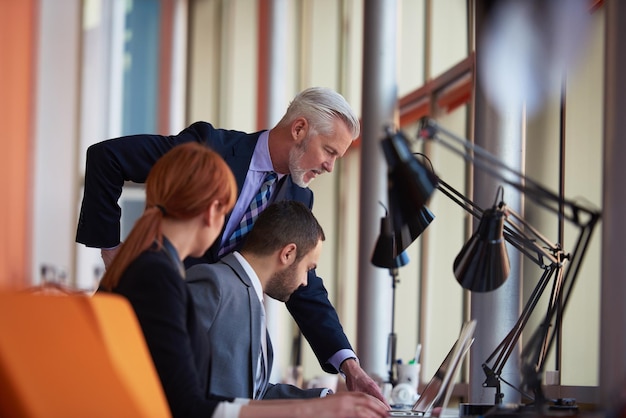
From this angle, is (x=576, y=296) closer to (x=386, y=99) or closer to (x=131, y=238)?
(x=386, y=99)

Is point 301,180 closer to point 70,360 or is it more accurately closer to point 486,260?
point 486,260

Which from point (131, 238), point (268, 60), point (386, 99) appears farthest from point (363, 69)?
point (131, 238)

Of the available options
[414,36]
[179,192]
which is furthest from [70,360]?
[414,36]

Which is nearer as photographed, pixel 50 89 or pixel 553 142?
pixel 553 142

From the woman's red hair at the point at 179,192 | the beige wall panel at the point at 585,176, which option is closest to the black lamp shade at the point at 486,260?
the woman's red hair at the point at 179,192

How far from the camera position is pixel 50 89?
1082 cm

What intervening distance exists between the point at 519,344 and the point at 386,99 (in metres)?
2.76

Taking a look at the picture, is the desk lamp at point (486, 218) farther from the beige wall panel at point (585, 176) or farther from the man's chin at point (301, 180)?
the beige wall panel at point (585, 176)

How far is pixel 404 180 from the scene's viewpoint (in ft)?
6.93

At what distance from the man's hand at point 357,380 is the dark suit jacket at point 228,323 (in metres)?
0.40

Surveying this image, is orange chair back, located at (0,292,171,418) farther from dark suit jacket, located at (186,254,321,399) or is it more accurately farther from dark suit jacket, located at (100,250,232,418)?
dark suit jacket, located at (186,254,321,399)

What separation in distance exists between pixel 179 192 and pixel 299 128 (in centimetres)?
103

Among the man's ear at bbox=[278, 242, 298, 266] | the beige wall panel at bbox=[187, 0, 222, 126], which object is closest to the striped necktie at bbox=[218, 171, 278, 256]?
the man's ear at bbox=[278, 242, 298, 266]

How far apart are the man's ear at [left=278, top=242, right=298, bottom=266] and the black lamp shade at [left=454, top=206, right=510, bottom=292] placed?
1.59ft
